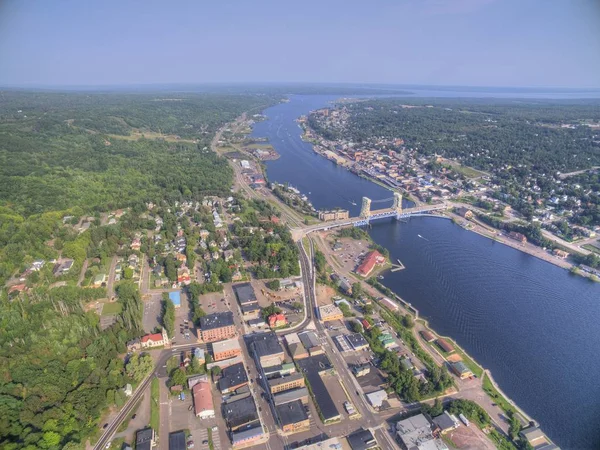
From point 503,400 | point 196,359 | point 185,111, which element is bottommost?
point 503,400

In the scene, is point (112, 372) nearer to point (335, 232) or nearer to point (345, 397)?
point (345, 397)

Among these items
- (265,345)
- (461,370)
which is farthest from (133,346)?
(461,370)

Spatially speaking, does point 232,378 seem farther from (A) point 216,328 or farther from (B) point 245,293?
(B) point 245,293

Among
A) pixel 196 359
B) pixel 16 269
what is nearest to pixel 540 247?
pixel 196 359

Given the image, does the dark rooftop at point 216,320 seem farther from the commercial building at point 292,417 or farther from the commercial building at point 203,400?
the commercial building at point 292,417

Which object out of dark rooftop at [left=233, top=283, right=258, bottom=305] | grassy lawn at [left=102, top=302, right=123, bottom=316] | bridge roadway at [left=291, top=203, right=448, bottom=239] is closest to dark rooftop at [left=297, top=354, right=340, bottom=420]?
dark rooftop at [left=233, top=283, right=258, bottom=305]

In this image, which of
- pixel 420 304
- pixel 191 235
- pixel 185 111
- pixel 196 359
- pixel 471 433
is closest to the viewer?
pixel 471 433

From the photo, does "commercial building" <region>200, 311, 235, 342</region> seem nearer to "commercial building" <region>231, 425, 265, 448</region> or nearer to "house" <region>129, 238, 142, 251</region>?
"commercial building" <region>231, 425, 265, 448</region>
